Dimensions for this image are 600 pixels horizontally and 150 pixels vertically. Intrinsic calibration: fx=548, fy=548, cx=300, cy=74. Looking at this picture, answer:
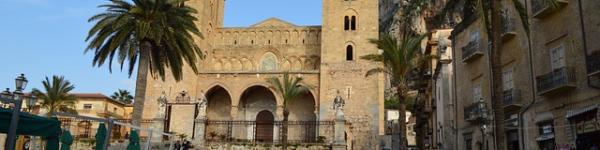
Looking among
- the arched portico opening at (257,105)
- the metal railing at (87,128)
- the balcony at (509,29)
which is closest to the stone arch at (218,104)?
the arched portico opening at (257,105)

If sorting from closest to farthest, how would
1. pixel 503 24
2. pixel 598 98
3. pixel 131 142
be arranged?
pixel 598 98 → pixel 131 142 → pixel 503 24

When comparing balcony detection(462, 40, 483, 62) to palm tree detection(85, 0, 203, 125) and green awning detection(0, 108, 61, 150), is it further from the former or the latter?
green awning detection(0, 108, 61, 150)

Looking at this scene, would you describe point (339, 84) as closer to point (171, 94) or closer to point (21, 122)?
point (171, 94)

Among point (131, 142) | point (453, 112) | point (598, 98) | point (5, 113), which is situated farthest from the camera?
point (453, 112)

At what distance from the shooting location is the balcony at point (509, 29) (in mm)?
17656

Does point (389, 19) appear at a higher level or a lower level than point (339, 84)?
higher

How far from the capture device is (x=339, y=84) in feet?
126

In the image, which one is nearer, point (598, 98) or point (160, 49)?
point (598, 98)

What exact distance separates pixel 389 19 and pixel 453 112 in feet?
167

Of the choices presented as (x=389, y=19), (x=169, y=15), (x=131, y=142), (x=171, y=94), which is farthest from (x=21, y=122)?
(x=389, y=19)

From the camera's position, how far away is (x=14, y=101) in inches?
406

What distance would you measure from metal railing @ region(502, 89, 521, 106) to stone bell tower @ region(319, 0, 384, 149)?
1938 centimetres

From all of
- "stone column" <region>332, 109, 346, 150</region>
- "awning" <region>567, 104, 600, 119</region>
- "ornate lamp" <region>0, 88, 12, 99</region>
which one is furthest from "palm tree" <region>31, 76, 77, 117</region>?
"awning" <region>567, 104, 600, 119</region>

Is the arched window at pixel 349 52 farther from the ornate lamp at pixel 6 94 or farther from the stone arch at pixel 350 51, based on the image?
the ornate lamp at pixel 6 94
